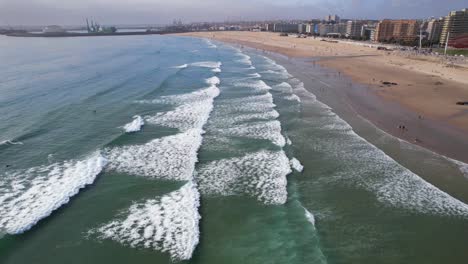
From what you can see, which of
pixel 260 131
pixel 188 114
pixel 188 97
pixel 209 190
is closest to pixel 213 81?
pixel 188 97

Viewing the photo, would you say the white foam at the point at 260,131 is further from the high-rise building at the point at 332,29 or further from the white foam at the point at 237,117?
the high-rise building at the point at 332,29

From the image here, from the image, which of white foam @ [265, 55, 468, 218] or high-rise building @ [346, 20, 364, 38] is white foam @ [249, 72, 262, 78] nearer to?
white foam @ [265, 55, 468, 218]

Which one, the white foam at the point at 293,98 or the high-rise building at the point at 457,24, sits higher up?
the high-rise building at the point at 457,24

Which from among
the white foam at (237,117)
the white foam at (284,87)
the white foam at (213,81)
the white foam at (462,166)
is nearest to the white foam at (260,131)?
the white foam at (237,117)

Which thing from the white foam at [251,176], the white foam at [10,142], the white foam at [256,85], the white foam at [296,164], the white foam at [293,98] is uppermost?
the white foam at [10,142]

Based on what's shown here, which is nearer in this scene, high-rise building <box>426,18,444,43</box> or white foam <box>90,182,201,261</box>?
white foam <box>90,182,201,261</box>

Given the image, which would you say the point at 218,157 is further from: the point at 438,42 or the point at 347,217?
the point at 438,42

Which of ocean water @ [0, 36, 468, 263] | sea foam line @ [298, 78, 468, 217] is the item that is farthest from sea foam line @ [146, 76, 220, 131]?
sea foam line @ [298, 78, 468, 217]
